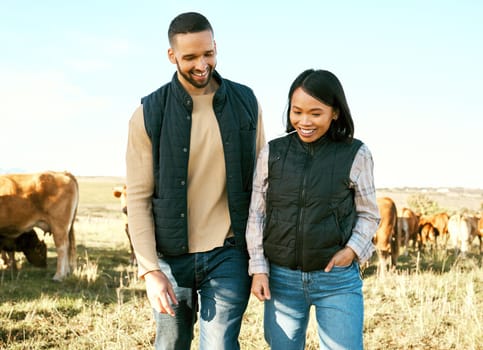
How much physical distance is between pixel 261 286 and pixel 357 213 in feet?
2.07

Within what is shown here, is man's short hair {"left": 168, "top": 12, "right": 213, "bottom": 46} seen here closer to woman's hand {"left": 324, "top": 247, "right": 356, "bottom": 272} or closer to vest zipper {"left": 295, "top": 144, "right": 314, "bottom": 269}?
vest zipper {"left": 295, "top": 144, "right": 314, "bottom": 269}

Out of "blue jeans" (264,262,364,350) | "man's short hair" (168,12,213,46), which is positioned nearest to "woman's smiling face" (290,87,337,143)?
"man's short hair" (168,12,213,46)

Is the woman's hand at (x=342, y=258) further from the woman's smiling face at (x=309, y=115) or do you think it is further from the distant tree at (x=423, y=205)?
the distant tree at (x=423, y=205)

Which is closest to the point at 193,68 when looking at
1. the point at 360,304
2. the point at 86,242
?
the point at 360,304

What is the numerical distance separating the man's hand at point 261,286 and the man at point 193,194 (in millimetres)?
98

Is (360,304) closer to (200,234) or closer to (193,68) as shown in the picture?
(200,234)

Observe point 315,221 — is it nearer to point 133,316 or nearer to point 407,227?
point 133,316

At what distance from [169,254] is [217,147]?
639 mm

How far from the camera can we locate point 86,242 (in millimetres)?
15133

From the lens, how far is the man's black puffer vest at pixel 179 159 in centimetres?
273

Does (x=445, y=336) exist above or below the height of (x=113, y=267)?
above

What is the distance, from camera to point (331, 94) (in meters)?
2.67

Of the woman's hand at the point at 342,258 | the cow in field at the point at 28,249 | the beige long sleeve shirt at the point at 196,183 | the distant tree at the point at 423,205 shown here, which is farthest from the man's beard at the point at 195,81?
the distant tree at the point at 423,205

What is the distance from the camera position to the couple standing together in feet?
8.59
